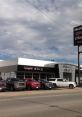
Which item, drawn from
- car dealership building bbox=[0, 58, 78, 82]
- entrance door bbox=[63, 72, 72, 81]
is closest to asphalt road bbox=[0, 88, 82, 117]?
car dealership building bbox=[0, 58, 78, 82]

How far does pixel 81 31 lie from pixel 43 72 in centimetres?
1310

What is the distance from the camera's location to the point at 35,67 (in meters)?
55.9

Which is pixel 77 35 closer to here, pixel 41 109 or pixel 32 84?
pixel 32 84

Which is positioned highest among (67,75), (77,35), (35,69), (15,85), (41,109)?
(77,35)

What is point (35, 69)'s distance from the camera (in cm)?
5581

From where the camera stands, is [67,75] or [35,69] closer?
[35,69]

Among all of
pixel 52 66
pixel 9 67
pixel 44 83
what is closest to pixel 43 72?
pixel 52 66

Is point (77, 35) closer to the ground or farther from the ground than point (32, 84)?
farther from the ground

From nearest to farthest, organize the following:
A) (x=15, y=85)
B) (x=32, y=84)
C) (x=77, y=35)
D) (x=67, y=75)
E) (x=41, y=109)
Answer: (x=41, y=109) → (x=15, y=85) → (x=32, y=84) → (x=77, y=35) → (x=67, y=75)

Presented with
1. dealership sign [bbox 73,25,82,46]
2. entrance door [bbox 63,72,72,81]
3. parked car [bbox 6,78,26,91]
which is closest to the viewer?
parked car [bbox 6,78,26,91]

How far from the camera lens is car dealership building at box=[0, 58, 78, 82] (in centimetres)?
5378

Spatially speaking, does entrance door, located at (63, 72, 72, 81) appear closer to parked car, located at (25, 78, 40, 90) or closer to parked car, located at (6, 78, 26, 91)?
parked car, located at (25, 78, 40, 90)

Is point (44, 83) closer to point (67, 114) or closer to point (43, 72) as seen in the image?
point (43, 72)

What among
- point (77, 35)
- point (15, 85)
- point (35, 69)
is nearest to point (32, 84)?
point (15, 85)
